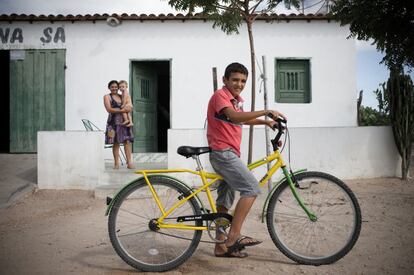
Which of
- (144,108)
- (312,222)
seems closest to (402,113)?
(312,222)

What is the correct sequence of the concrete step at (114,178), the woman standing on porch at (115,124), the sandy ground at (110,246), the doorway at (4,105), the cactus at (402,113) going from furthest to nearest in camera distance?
the doorway at (4,105) < the cactus at (402,113) < the woman standing on porch at (115,124) < the concrete step at (114,178) < the sandy ground at (110,246)

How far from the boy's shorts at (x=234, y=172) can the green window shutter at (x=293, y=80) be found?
6729 millimetres

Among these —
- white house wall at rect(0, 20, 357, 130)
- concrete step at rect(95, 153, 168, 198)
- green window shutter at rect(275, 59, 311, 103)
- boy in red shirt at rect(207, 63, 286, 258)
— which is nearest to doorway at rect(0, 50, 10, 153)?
white house wall at rect(0, 20, 357, 130)

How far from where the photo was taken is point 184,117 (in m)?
9.18

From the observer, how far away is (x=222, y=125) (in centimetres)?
303

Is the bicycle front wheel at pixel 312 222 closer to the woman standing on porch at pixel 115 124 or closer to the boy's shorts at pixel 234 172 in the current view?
the boy's shorts at pixel 234 172

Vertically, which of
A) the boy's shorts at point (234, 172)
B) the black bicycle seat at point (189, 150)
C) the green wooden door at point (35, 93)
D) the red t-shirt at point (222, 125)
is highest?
the green wooden door at point (35, 93)

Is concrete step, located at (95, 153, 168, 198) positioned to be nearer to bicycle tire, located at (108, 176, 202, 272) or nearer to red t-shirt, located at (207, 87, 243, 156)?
bicycle tire, located at (108, 176, 202, 272)

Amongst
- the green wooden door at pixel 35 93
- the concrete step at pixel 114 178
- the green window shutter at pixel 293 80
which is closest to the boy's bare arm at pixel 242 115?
the concrete step at pixel 114 178

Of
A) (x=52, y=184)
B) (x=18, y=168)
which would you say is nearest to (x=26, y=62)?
(x=18, y=168)

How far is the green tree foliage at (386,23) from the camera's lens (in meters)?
5.65

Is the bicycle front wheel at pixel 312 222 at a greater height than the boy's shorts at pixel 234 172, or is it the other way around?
the boy's shorts at pixel 234 172

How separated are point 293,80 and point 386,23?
12.4 ft

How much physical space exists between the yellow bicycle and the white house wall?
6.07 m
